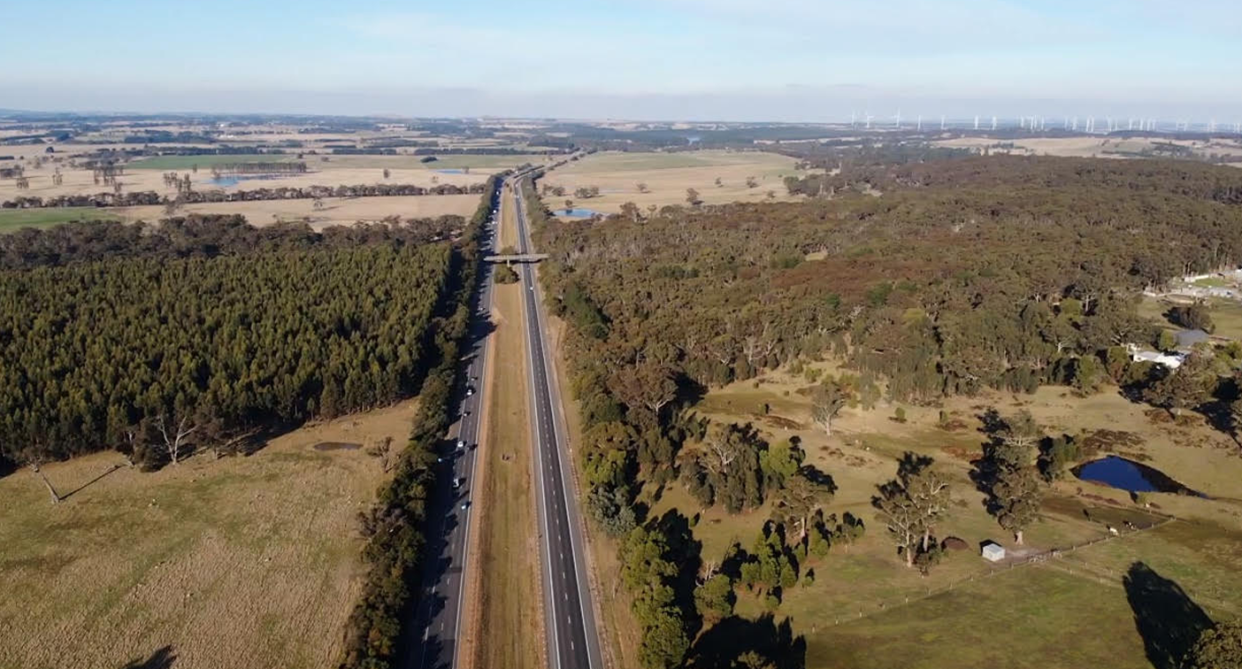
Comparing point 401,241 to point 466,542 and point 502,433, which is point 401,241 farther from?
point 466,542

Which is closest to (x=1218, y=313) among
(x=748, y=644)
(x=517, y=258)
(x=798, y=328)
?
(x=798, y=328)

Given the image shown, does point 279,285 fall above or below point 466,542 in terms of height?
above

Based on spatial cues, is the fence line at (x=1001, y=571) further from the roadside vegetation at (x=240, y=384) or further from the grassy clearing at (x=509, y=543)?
the roadside vegetation at (x=240, y=384)

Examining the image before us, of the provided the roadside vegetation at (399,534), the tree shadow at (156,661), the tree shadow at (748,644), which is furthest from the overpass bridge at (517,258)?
the tree shadow at (748,644)

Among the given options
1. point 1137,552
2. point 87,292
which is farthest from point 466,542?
point 87,292

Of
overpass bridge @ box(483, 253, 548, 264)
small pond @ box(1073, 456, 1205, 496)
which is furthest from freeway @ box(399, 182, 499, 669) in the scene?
overpass bridge @ box(483, 253, 548, 264)

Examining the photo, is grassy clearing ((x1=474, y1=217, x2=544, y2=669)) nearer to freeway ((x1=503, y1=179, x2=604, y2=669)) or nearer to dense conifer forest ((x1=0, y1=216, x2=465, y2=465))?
freeway ((x1=503, y1=179, x2=604, y2=669))

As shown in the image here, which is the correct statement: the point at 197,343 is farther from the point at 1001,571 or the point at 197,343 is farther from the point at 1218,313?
the point at 1218,313
